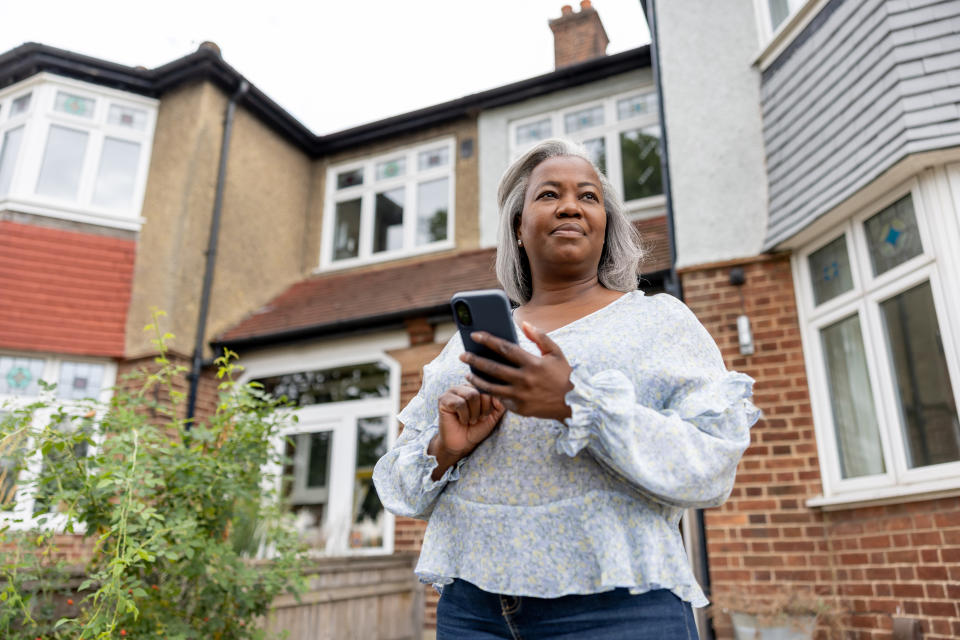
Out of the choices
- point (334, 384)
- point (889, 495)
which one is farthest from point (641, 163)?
point (889, 495)

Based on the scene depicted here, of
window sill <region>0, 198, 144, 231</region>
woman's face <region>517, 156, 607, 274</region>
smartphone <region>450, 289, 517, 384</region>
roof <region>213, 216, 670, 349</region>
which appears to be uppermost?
window sill <region>0, 198, 144, 231</region>

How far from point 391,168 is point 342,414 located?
366 cm

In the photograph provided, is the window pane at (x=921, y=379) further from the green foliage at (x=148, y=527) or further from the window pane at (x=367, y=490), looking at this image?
the window pane at (x=367, y=490)

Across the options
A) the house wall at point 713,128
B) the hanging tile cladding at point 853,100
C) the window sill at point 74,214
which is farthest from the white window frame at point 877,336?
the window sill at point 74,214

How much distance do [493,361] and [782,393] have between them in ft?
14.2

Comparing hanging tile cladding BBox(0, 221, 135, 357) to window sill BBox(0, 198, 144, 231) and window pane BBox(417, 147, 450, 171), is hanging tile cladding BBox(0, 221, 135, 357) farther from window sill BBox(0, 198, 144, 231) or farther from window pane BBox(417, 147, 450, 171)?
window pane BBox(417, 147, 450, 171)

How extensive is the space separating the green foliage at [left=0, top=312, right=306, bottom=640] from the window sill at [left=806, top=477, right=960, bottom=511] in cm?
329

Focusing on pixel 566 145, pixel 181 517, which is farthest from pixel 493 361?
pixel 181 517

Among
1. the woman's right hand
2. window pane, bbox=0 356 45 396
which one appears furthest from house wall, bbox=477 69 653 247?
the woman's right hand

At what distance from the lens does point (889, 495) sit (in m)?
4.13

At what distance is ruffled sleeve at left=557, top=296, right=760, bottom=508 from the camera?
113 centimetres

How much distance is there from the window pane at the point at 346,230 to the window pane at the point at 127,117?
267cm

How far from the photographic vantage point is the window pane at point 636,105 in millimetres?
8227

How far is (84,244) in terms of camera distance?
832cm
